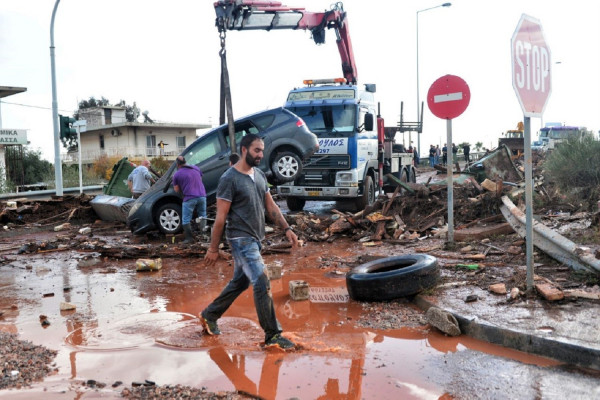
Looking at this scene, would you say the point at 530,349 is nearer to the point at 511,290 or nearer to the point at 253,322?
the point at 511,290

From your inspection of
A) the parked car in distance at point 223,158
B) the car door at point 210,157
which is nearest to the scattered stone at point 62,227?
the parked car in distance at point 223,158

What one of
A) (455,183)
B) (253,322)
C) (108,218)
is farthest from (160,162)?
(253,322)

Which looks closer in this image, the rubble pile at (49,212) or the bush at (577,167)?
the bush at (577,167)

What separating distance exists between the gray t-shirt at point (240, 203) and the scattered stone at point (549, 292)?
9.72ft

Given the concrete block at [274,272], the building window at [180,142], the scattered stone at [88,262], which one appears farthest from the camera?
the building window at [180,142]

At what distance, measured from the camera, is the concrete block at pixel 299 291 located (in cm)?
650

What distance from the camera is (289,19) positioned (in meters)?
16.0

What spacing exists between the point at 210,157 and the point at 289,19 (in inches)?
233

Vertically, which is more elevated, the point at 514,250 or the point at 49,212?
the point at 49,212

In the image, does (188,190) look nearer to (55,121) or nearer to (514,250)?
(514,250)

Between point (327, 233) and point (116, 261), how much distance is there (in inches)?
168

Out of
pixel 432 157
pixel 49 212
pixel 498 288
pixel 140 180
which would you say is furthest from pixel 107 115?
pixel 498 288

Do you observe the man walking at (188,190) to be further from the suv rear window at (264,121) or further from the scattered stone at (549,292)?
the scattered stone at (549,292)

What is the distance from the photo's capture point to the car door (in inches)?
484
